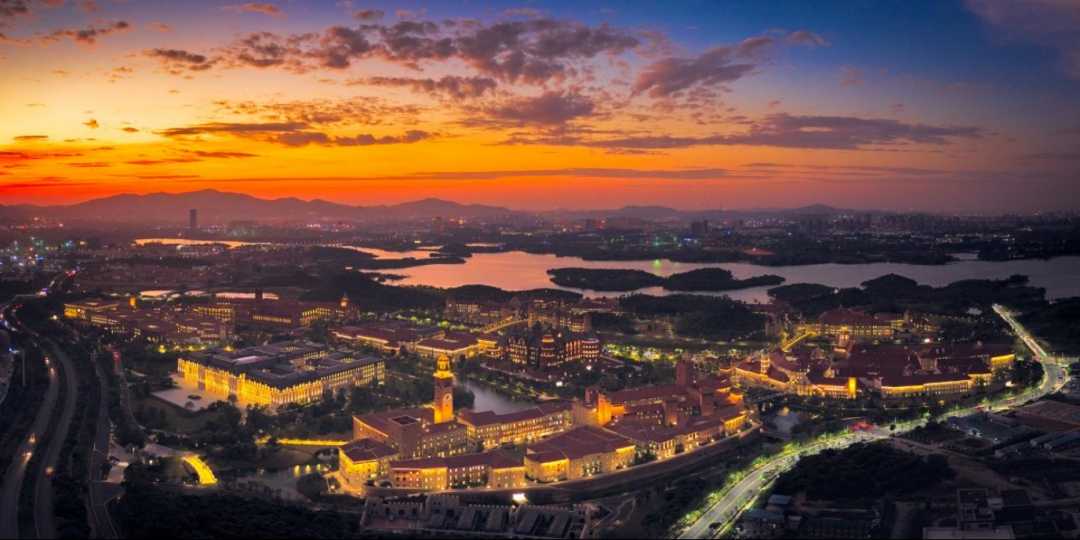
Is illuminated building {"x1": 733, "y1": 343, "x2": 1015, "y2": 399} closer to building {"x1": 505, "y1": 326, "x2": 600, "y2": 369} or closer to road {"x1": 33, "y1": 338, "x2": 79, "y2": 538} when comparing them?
building {"x1": 505, "y1": 326, "x2": 600, "y2": 369}

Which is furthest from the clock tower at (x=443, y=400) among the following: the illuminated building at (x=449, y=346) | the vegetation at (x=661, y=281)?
the vegetation at (x=661, y=281)

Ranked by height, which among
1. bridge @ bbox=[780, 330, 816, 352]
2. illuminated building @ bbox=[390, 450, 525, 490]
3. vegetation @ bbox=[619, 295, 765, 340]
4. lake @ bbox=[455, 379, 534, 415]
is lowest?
lake @ bbox=[455, 379, 534, 415]

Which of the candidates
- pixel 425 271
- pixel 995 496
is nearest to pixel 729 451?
pixel 995 496

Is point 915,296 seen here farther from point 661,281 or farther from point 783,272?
point 783,272

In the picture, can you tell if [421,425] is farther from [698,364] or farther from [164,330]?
[164,330]

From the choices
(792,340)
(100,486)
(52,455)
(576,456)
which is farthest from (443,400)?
(792,340)

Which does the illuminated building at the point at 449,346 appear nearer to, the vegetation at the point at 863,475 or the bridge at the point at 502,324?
the bridge at the point at 502,324

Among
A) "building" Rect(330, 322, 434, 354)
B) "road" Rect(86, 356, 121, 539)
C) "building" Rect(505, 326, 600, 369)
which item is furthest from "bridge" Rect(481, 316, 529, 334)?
"road" Rect(86, 356, 121, 539)

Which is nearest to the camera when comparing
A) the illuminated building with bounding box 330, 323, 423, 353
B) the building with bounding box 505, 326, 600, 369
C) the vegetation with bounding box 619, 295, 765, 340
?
the building with bounding box 505, 326, 600, 369
